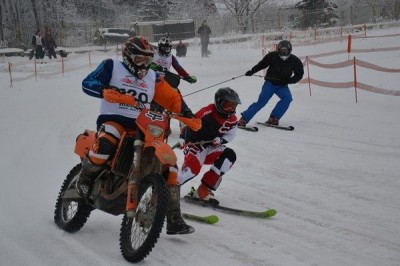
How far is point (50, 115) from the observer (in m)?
14.6

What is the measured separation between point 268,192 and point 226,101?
1494 millimetres

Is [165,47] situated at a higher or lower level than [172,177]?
higher

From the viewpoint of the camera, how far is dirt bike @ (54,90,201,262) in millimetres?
4570

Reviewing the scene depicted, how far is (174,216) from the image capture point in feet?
16.4

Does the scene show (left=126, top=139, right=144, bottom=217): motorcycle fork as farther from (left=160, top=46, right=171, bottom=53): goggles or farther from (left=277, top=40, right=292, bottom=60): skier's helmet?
(left=277, top=40, right=292, bottom=60): skier's helmet

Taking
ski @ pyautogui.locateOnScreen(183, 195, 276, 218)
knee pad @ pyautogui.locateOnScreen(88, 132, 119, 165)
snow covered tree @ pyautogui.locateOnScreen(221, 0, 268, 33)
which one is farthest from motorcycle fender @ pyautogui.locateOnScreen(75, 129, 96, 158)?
snow covered tree @ pyautogui.locateOnScreen(221, 0, 268, 33)

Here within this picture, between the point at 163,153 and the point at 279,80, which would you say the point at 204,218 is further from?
the point at 279,80

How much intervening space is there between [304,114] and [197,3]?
4543 cm

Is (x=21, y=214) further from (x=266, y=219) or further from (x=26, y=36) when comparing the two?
(x=26, y=36)

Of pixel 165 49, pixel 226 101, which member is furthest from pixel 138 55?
pixel 165 49

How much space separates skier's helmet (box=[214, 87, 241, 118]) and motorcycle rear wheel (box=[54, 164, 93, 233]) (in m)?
2.12

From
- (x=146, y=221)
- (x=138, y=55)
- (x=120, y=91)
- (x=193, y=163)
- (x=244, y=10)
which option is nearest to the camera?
(x=146, y=221)

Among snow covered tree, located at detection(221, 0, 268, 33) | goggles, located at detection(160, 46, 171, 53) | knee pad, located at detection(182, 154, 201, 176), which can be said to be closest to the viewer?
knee pad, located at detection(182, 154, 201, 176)

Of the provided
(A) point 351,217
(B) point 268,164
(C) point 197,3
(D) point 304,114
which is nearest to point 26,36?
(C) point 197,3
